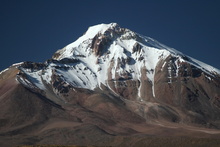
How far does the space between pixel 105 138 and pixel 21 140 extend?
32920 millimetres

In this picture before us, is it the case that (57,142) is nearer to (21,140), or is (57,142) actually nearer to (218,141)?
(21,140)

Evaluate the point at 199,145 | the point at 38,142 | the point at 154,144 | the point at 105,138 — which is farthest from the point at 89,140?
the point at 199,145

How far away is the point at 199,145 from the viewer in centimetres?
16400

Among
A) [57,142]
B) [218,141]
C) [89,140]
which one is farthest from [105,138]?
[218,141]

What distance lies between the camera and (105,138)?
196m

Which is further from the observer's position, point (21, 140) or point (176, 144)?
point (21, 140)

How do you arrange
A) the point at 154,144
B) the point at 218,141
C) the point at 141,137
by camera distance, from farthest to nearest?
the point at 141,137 < the point at 154,144 < the point at 218,141

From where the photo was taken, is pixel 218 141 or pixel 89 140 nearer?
pixel 218 141

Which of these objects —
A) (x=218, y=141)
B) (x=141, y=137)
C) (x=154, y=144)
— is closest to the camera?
(x=218, y=141)

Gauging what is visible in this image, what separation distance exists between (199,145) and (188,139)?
11.0 meters

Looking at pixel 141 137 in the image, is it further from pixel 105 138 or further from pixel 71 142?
pixel 71 142

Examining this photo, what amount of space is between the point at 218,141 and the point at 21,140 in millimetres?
77967

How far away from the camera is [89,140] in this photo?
198500 mm

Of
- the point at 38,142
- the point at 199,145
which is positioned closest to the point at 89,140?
the point at 38,142
